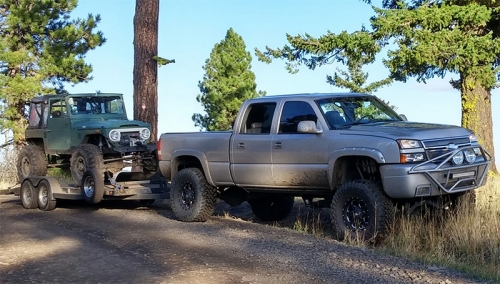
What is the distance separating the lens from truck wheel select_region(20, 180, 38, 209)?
1623 centimetres

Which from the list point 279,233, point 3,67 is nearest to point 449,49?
point 279,233

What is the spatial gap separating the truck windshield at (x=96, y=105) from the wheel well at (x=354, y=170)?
314 inches

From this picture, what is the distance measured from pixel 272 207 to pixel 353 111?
9.78 ft

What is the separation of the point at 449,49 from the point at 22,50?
18853 millimetres

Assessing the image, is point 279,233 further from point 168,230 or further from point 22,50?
point 22,50

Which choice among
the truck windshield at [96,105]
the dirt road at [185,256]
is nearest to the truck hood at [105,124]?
the truck windshield at [96,105]

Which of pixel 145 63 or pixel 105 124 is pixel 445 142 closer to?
pixel 105 124

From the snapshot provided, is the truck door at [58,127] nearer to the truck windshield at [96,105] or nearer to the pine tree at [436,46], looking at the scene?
the truck windshield at [96,105]

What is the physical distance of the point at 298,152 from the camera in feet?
37.4

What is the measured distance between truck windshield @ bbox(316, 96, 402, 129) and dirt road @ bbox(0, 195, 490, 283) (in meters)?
1.83

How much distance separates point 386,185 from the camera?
10203 mm

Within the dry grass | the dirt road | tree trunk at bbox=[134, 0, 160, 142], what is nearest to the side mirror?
the dirt road

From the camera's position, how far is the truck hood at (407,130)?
10258mm

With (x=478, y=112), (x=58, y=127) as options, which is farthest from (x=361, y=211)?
(x=478, y=112)
